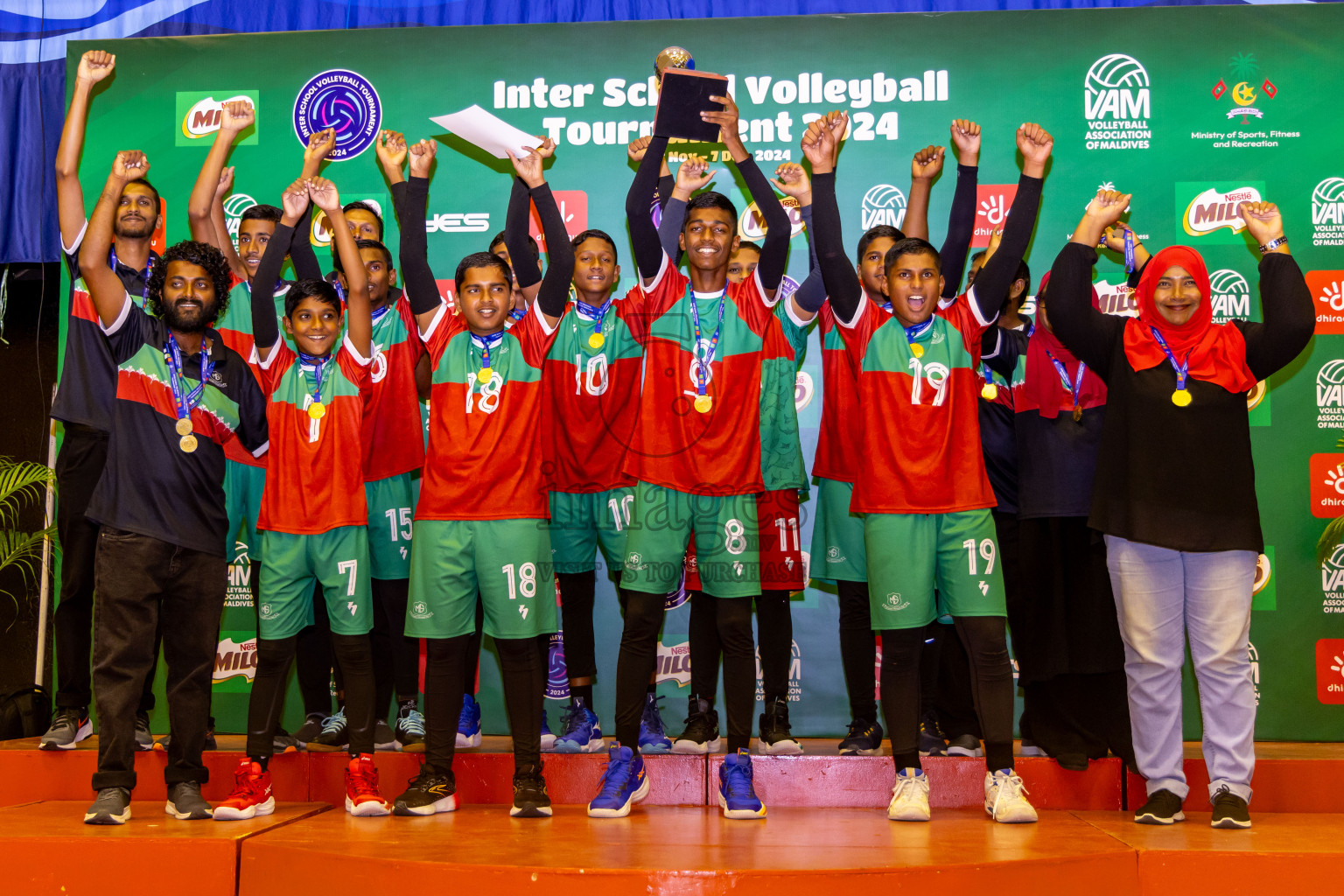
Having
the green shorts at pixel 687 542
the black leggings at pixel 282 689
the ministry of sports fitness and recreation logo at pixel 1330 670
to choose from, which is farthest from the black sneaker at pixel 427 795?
the ministry of sports fitness and recreation logo at pixel 1330 670

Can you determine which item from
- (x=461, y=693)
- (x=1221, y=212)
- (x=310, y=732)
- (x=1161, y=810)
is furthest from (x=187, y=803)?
(x=1221, y=212)

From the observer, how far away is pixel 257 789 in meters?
3.41

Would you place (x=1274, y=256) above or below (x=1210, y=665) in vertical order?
above

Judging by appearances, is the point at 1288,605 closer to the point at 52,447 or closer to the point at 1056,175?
the point at 1056,175

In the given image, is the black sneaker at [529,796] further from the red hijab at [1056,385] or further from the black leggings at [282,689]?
the red hijab at [1056,385]

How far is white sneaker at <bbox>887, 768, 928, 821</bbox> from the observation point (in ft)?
10.9

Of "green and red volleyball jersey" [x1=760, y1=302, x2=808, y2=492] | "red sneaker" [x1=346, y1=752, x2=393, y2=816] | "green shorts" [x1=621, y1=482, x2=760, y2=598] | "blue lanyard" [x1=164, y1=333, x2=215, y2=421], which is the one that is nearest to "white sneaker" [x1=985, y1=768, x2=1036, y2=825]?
"green shorts" [x1=621, y1=482, x2=760, y2=598]

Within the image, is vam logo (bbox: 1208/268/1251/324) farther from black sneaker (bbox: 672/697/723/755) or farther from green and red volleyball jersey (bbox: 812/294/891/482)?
black sneaker (bbox: 672/697/723/755)

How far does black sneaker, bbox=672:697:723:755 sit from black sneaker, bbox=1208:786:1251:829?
5.82 ft

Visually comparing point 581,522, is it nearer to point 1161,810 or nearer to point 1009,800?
point 1009,800

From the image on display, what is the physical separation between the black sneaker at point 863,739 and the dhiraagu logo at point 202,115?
4.26 metres

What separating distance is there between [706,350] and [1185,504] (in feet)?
5.68

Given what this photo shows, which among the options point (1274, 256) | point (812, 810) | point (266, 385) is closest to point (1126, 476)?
point (1274, 256)

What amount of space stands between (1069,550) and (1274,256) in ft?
4.27
